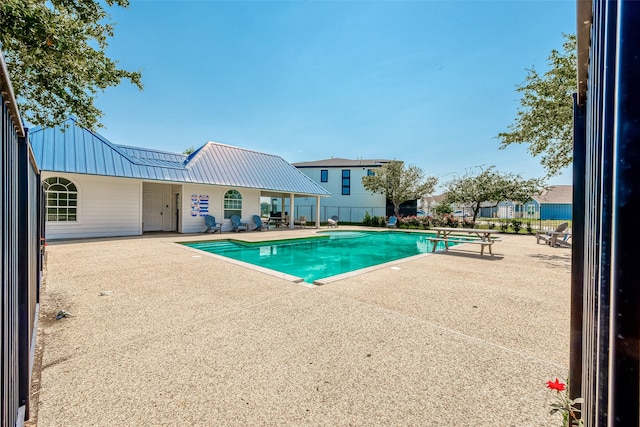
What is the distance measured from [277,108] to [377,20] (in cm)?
1060

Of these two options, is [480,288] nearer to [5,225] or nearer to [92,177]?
[5,225]

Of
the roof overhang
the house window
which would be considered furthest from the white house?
the roof overhang

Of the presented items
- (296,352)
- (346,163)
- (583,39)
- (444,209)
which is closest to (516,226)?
(444,209)

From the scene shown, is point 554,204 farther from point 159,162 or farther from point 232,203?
point 159,162

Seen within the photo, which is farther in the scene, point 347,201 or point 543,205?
point 543,205

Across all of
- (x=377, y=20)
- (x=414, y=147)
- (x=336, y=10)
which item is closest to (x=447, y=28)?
(x=377, y=20)

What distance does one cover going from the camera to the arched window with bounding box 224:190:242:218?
17.4 metres

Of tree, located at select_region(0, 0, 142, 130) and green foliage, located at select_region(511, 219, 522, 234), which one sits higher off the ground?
tree, located at select_region(0, 0, 142, 130)

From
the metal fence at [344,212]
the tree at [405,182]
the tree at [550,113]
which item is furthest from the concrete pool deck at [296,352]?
the metal fence at [344,212]

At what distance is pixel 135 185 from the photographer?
13984 millimetres

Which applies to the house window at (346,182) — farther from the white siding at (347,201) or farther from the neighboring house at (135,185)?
the neighboring house at (135,185)

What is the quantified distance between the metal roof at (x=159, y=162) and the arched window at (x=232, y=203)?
1.15 m

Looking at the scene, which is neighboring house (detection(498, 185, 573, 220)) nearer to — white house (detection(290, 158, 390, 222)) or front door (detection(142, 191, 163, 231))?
white house (detection(290, 158, 390, 222))

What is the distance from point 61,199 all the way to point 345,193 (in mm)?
23220
